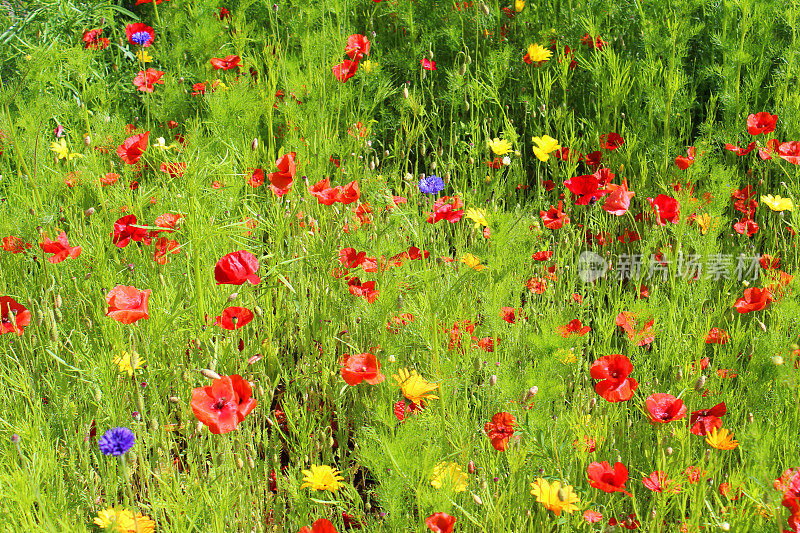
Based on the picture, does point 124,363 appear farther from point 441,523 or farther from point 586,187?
point 586,187

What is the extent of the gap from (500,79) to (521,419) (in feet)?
5.80

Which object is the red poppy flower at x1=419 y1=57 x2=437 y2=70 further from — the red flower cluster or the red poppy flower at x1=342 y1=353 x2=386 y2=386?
the red poppy flower at x1=342 y1=353 x2=386 y2=386

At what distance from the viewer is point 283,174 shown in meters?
2.02

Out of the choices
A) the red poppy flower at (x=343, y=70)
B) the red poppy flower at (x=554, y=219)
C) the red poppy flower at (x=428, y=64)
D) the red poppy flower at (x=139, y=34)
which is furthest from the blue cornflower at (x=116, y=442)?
the red poppy flower at (x=139, y=34)

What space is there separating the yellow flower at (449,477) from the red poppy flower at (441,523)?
77mm

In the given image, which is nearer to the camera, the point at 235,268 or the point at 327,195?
the point at 235,268

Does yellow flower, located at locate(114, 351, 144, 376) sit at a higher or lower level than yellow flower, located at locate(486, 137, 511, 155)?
lower

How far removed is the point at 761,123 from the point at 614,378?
170 centimetres

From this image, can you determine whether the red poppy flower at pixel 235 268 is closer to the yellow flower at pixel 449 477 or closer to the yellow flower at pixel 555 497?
the yellow flower at pixel 449 477

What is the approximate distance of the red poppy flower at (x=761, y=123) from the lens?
2.67 metres

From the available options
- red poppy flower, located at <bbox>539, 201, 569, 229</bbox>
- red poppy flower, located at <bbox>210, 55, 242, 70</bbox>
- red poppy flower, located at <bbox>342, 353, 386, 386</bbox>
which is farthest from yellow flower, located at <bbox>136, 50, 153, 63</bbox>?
red poppy flower, located at <bbox>342, 353, 386, 386</bbox>

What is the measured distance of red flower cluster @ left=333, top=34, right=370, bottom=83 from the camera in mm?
2652

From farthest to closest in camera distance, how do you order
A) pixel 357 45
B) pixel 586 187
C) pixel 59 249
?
pixel 357 45 < pixel 586 187 < pixel 59 249

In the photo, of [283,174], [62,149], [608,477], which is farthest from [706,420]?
[62,149]
